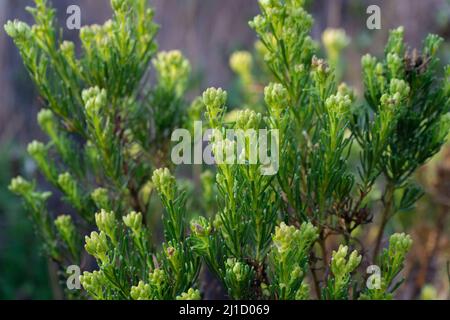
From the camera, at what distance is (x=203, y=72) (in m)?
4.73

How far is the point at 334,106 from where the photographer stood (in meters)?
1.40

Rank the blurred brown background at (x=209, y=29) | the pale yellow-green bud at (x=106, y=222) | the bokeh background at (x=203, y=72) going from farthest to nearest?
the blurred brown background at (x=209, y=29) < the bokeh background at (x=203, y=72) < the pale yellow-green bud at (x=106, y=222)

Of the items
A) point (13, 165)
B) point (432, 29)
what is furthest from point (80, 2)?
point (432, 29)

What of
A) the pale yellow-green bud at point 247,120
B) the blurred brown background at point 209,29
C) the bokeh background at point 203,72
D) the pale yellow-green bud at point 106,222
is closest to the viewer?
the pale yellow-green bud at point 247,120

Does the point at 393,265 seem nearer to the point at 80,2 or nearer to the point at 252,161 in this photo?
the point at 252,161


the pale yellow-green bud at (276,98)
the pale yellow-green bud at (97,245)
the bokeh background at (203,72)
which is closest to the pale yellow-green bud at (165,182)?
the pale yellow-green bud at (97,245)

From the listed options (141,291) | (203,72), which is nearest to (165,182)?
(141,291)

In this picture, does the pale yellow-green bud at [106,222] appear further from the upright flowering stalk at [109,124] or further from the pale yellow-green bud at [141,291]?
the pale yellow-green bud at [141,291]

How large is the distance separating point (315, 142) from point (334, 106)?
24 cm

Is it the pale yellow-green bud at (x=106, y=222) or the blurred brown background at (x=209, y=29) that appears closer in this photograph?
the pale yellow-green bud at (x=106, y=222)

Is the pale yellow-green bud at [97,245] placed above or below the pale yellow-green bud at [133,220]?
below

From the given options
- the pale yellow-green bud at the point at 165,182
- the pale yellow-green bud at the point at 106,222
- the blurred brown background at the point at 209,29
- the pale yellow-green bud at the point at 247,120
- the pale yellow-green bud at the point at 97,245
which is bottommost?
the pale yellow-green bud at the point at 97,245

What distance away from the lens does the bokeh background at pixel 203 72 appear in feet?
9.53
